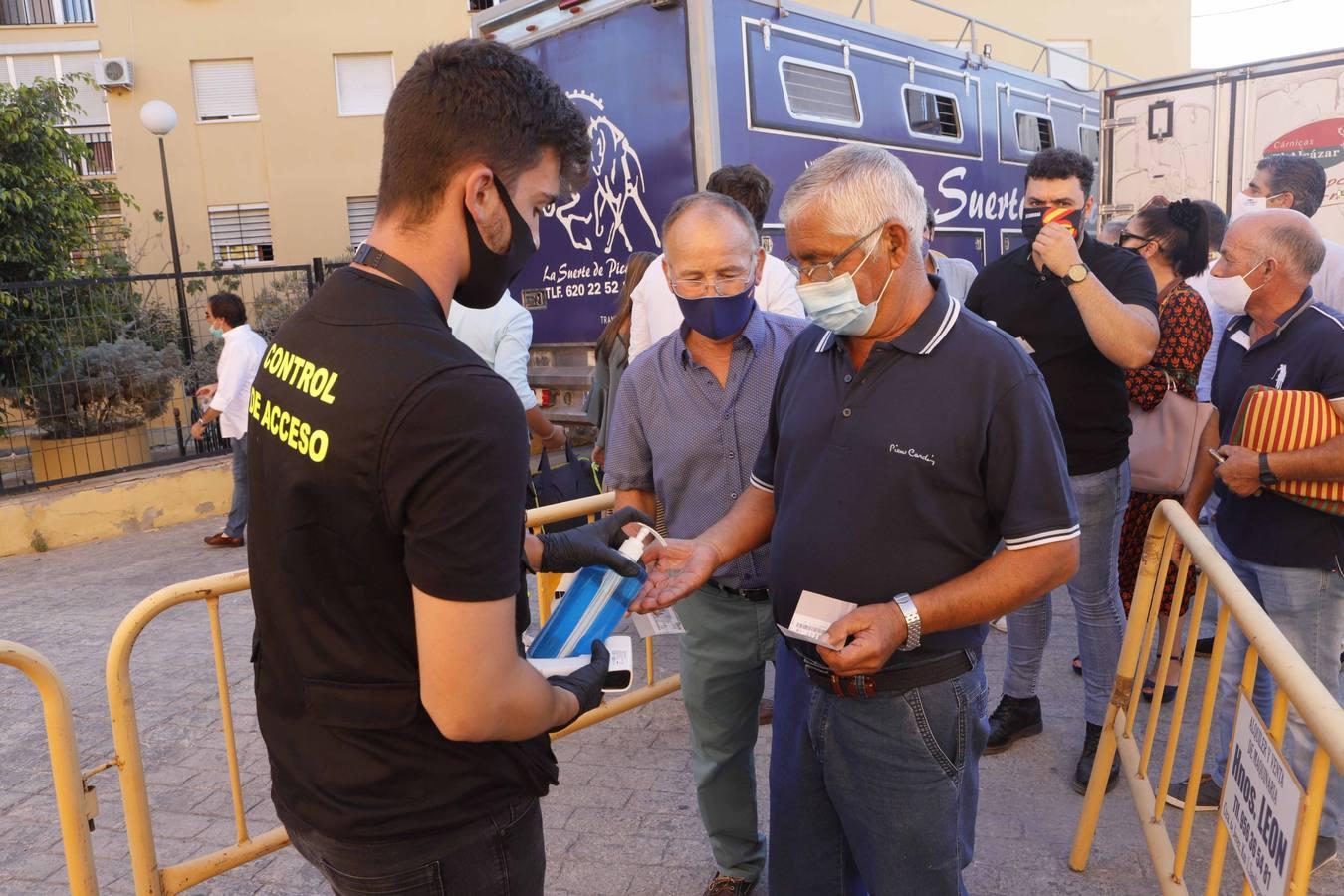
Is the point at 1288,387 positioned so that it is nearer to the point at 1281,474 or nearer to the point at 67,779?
the point at 1281,474

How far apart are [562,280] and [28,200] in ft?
19.5

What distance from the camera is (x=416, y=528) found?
4.20 feet

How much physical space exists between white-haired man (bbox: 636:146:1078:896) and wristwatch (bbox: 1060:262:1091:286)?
1353mm

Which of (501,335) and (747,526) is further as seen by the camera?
(501,335)

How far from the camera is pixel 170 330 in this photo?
9.29 m

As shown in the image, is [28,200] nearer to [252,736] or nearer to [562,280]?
[562,280]

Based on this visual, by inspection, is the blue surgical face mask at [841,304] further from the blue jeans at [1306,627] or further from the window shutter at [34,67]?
the window shutter at [34,67]

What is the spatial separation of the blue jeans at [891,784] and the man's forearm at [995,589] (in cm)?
20

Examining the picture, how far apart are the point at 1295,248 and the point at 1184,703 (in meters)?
1.50

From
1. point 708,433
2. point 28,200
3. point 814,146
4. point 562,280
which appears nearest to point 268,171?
point 28,200

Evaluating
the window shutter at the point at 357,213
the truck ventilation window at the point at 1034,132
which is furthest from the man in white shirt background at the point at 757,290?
the window shutter at the point at 357,213

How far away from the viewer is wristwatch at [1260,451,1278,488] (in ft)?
9.62

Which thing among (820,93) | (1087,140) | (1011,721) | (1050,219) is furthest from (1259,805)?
(1087,140)

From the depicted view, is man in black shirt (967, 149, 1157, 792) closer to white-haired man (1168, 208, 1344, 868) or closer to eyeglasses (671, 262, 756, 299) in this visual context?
white-haired man (1168, 208, 1344, 868)
